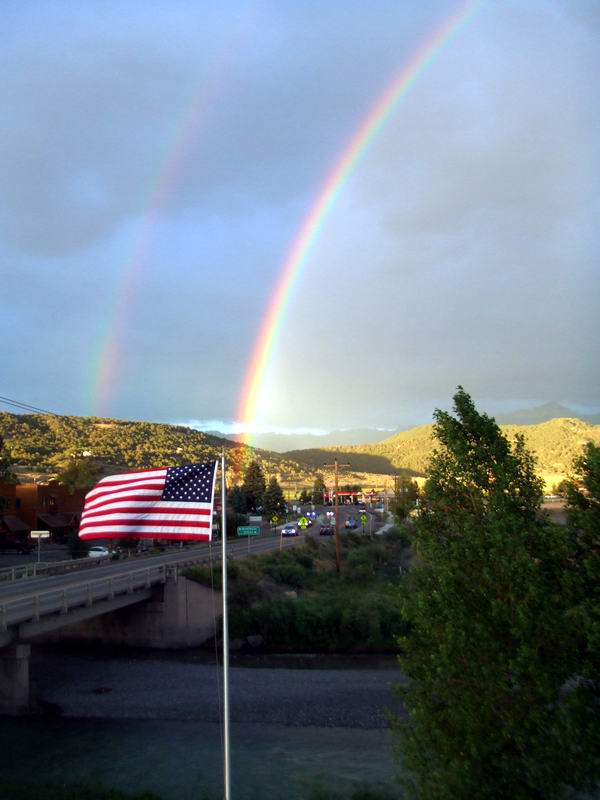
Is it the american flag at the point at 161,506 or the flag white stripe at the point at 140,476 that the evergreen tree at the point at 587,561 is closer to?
the american flag at the point at 161,506

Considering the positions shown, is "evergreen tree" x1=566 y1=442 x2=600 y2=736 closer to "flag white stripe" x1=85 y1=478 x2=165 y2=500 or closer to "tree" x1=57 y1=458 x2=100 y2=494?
"flag white stripe" x1=85 y1=478 x2=165 y2=500

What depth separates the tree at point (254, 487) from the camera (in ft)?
368

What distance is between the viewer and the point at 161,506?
11.7 meters

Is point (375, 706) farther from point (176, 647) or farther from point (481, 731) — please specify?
point (481, 731)

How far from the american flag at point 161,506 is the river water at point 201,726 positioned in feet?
38.1

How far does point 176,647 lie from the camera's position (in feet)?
136

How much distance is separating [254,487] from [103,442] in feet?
134

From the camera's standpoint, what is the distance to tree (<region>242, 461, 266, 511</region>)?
4414 inches

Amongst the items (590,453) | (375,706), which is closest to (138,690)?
(375,706)

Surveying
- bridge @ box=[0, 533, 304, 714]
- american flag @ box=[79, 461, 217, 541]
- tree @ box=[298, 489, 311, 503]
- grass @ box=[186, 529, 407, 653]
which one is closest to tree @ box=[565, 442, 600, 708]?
american flag @ box=[79, 461, 217, 541]

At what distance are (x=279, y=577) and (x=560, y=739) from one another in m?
44.0

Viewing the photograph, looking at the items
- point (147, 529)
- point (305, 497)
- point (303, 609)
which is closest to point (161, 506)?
point (147, 529)

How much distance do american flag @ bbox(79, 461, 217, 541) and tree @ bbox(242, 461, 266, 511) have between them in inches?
3913

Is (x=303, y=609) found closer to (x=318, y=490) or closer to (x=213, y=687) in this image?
(x=213, y=687)
